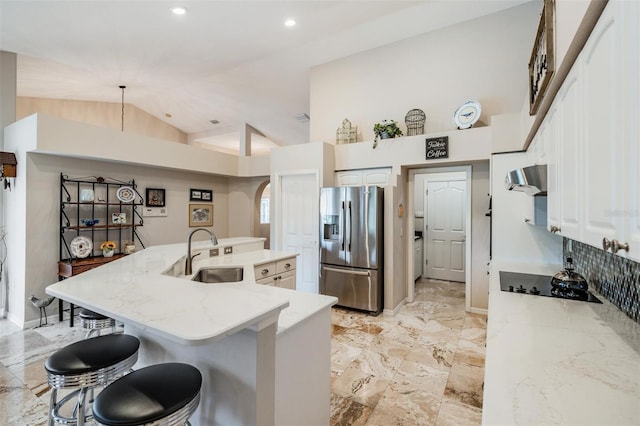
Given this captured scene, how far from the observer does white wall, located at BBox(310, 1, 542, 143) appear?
146 inches

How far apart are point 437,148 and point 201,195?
465 cm

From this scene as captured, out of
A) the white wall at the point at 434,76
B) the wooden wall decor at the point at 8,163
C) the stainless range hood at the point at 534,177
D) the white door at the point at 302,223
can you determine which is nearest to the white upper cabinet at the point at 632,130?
the stainless range hood at the point at 534,177

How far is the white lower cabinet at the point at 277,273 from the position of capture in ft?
9.72

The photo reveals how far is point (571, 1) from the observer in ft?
3.94

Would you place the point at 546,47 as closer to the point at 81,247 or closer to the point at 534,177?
the point at 534,177

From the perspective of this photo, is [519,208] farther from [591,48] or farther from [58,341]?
[58,341]

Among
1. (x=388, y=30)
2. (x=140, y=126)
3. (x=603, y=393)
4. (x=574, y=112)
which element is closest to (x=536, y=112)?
(x=574, y=112)

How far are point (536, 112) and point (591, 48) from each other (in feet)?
3.58

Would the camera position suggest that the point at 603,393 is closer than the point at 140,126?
Yes

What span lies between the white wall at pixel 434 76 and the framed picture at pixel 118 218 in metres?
3.36

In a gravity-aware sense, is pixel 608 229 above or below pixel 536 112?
below

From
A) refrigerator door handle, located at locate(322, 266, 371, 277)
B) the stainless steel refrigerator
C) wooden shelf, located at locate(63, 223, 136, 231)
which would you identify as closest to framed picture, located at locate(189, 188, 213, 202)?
wooden shelf, located at locate(63, 223, 136, 231)

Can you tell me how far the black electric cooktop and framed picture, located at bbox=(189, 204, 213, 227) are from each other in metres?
5.41

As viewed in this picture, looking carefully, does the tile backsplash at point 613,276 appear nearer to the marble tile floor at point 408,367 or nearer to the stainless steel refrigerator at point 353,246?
the marble tile floor at point 408,367
